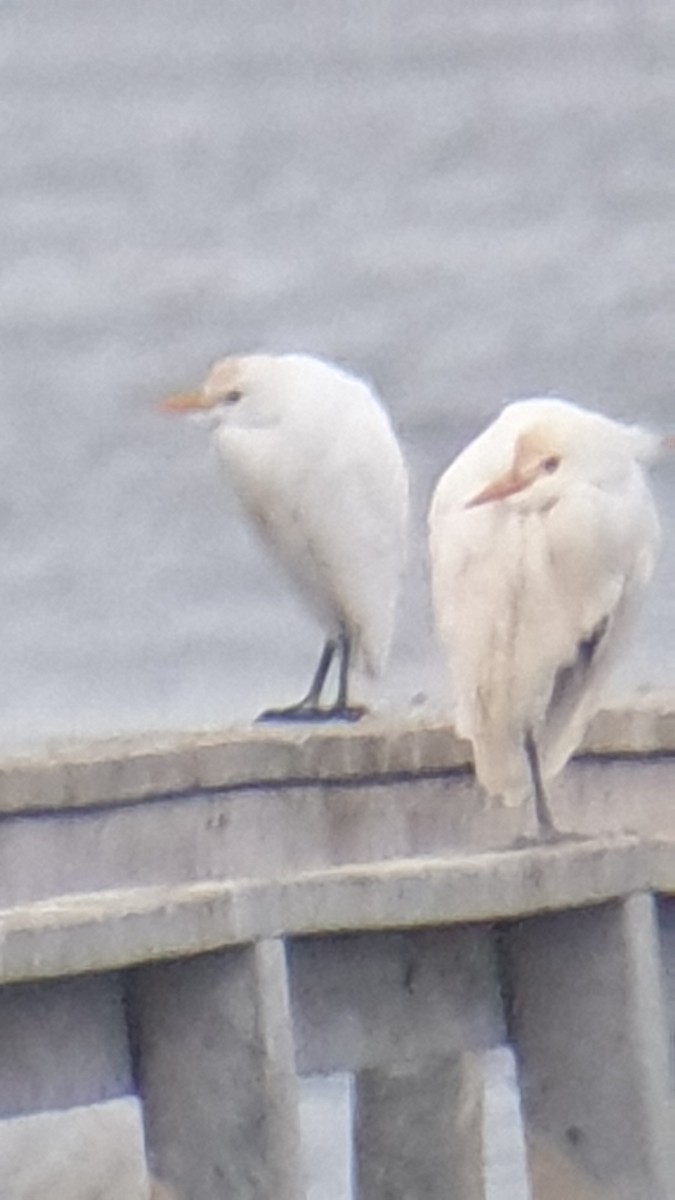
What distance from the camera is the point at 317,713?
4.75 m

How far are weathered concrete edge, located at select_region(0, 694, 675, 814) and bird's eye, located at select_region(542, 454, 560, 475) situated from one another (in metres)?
0.32

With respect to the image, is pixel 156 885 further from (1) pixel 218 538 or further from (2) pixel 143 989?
(1) pixel 218 538

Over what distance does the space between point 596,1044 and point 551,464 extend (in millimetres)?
903

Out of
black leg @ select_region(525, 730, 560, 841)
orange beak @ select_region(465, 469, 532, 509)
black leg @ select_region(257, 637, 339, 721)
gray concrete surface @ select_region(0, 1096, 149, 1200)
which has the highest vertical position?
black leg @ select_region(257, 637, 339, 721)

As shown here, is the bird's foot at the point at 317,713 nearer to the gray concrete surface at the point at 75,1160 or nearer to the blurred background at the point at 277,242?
the gray concrete surface at the point at 75,1160

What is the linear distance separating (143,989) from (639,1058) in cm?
54

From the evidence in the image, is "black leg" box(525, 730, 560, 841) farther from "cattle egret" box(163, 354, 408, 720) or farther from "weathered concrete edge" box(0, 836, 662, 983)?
"cattle egret" box(163, 354, 408, 720)

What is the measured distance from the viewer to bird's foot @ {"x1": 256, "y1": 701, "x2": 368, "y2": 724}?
4691 millimetres

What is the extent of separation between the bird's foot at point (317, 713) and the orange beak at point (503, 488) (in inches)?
42.5

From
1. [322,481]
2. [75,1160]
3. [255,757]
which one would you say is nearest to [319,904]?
[255,757]

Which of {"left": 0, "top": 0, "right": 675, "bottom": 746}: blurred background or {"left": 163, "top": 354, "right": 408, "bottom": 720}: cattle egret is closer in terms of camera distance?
{"left": 163, "top": 354, "right": 408, "bottom": 720}: cattle egret

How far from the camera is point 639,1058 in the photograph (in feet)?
9.62

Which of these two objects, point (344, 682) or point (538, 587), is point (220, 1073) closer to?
point (538, 587)

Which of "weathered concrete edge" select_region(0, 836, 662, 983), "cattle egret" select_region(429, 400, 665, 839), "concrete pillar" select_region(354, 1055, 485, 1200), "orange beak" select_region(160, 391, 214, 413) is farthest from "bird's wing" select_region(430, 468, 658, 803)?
Answer: "orange beak" select_region(160, 391, 214, 413)
